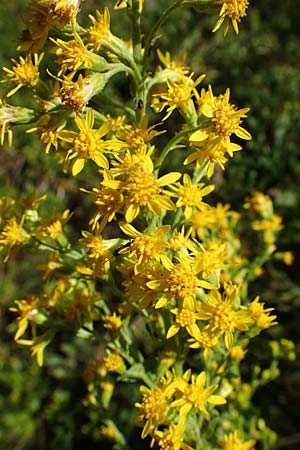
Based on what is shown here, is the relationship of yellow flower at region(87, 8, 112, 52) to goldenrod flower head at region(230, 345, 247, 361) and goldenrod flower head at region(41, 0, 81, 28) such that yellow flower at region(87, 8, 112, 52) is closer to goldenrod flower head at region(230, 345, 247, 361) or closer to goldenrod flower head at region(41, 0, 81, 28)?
goldenrod flower head at region(41, 0, 81, 28)

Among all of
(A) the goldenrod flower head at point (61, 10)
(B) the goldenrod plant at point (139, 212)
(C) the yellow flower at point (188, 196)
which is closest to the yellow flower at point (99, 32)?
(B) the goldenrod plant at point (139, 212)

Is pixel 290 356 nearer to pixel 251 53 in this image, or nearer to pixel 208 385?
pixel 208 385

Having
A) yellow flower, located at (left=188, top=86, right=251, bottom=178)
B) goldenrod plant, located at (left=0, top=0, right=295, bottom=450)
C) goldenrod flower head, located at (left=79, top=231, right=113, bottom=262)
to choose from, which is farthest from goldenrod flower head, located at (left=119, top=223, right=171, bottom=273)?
yellow flower, located at (left=188, top=86, right=251, bottom=178)

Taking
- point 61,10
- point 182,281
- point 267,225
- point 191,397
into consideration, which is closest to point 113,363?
point 191,397

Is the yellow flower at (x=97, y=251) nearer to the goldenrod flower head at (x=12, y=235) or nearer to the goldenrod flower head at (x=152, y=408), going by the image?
the goldenrod flower head at (x=12, y=235)

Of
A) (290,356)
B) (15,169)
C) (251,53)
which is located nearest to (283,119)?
(251,53)

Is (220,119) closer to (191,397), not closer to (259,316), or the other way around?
(259,316)
